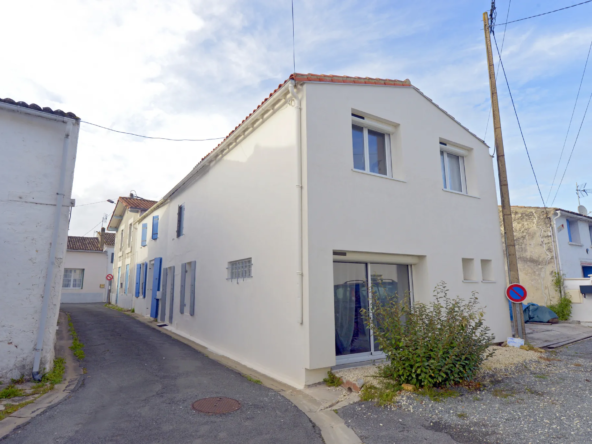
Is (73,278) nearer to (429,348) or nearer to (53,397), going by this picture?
(53,397)

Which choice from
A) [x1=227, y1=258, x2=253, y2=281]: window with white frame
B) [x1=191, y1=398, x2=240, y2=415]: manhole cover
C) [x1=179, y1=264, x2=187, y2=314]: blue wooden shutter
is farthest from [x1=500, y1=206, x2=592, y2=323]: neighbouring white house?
[x1=191, y1=398, x2=240, y2=415]: manhole cover

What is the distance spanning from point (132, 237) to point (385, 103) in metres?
17.0

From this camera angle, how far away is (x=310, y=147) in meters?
6.79

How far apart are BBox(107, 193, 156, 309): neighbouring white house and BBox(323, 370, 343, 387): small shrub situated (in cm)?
1617

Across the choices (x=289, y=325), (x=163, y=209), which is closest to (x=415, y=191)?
(x=289, y=325)

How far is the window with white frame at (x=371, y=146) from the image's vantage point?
7828mm

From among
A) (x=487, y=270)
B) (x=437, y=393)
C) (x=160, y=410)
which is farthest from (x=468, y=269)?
(x=160, y=410)

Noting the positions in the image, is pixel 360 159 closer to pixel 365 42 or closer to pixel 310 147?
pixel 310 147

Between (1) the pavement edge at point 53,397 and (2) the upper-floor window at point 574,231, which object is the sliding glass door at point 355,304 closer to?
(1) the pavement edge at point 53,397

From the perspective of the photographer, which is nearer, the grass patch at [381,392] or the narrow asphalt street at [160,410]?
the narrow asphalt street at [160,410]

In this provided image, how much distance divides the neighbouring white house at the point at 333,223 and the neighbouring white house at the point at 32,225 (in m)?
3.55

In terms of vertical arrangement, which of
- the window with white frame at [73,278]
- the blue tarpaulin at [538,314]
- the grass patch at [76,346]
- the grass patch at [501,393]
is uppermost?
the window with white frame at [73,278]

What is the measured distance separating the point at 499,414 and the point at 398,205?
167 inches

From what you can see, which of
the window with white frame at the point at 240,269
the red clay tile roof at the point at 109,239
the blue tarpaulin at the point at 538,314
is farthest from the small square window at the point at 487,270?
the red clay tile roof at the point at 109,239
